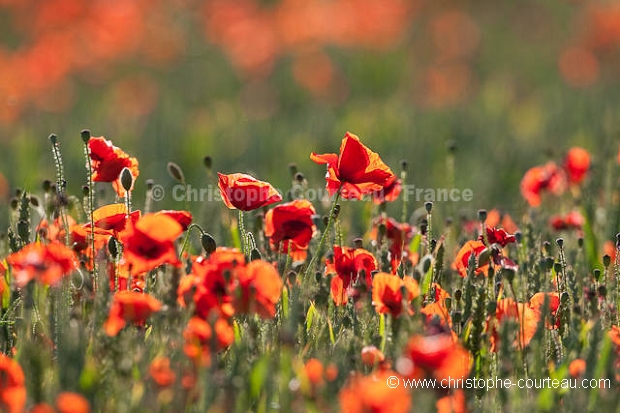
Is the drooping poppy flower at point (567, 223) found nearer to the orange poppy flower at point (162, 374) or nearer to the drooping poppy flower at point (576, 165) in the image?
the drooping poppy flower at point (576, 165)

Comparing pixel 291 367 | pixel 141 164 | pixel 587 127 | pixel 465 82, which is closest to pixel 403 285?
pixel 291 367

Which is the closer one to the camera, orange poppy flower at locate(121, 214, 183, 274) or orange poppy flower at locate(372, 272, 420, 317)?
orange poppy flower at locate(121, 214, 183, 274)

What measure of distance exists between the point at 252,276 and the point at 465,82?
6.66 meters

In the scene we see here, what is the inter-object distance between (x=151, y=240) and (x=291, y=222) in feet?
1.47

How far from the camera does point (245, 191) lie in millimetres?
2049

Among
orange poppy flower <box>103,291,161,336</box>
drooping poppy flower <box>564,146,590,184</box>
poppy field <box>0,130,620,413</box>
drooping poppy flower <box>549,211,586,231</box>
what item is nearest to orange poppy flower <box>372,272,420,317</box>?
poppy field <box>0,130,620,413</box>

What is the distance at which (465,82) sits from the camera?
8.13 metres

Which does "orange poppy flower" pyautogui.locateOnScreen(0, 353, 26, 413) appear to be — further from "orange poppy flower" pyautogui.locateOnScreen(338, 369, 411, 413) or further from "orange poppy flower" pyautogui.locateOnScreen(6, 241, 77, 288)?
"orange poppy flower" pyautogui.locateOnScreen(338, 369, 411, 413)

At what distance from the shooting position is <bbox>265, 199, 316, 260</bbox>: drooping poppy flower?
2064 millimetres

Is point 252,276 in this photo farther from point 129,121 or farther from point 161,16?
point 161,16

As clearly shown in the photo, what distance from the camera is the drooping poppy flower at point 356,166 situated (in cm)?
207

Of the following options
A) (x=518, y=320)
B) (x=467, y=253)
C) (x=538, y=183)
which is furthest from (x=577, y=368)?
(x=538, y=183)

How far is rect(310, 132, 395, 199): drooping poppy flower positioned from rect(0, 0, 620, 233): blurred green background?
1.54m

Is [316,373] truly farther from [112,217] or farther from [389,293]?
[112,217]
